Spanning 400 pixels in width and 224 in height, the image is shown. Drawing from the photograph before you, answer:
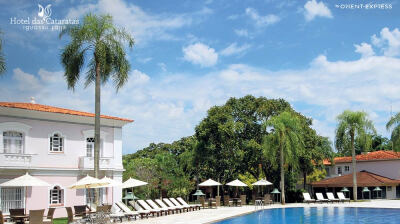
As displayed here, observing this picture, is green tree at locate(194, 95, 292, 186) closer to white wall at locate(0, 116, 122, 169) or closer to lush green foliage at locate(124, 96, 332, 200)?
lush green foliage at locate(124, 96, 332, 200)

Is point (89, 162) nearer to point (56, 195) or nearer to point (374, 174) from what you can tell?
point (56, 195)

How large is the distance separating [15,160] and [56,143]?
9.10 ft

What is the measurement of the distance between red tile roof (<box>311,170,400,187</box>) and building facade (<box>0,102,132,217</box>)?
25306 millimetres

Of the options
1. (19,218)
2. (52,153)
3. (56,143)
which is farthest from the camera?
(56,143)

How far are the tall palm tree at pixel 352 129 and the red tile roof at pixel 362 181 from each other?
313 cm

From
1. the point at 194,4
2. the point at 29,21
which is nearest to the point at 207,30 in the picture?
the point at 194,4

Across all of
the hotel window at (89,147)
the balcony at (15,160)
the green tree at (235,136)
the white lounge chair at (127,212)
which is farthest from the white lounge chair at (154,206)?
the green tree at (235,136)

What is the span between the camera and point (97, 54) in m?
21.1

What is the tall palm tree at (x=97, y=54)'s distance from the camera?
69.5ft

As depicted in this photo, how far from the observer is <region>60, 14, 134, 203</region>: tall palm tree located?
69.5 feet

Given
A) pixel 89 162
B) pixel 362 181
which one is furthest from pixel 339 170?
pixel 89 162

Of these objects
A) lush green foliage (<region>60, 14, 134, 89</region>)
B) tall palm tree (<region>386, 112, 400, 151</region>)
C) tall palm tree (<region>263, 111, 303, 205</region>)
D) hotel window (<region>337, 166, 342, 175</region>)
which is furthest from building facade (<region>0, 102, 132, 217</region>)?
hotel window (<region>337, 166, 342, 175</region>)

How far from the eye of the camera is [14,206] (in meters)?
23.9

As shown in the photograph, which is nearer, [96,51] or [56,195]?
[96,51]
